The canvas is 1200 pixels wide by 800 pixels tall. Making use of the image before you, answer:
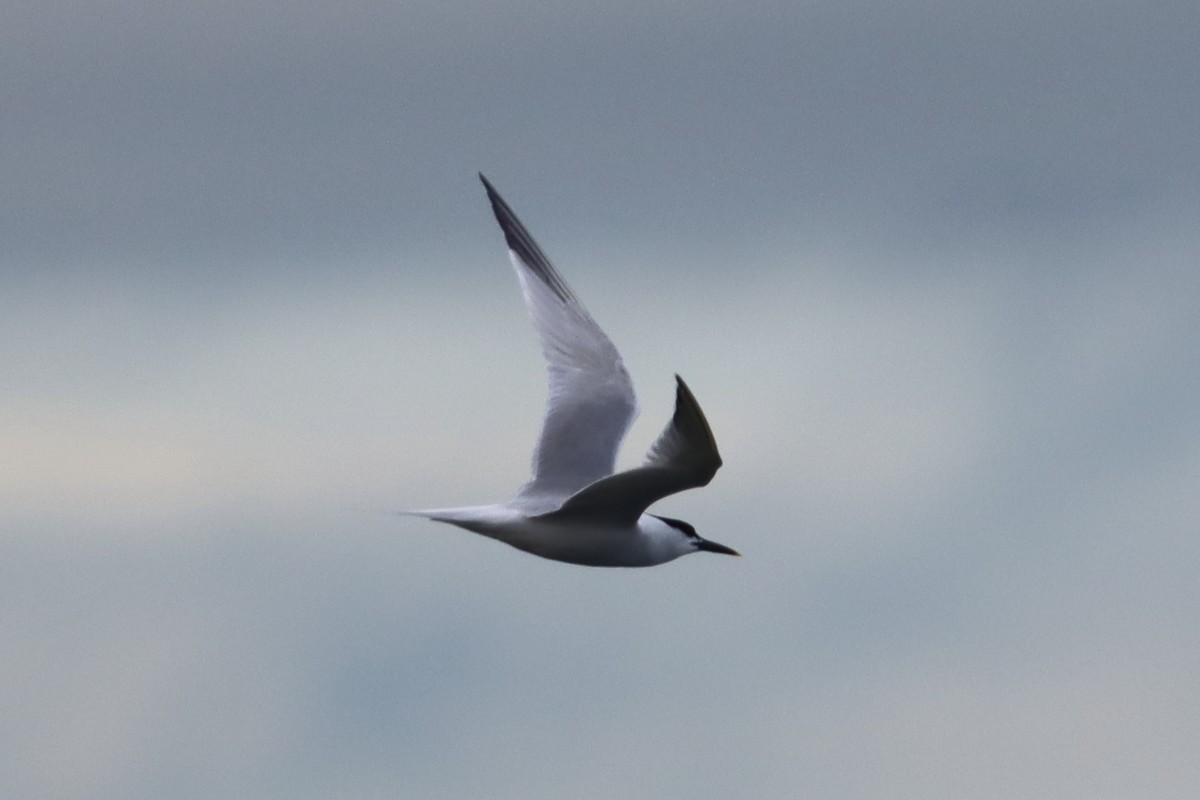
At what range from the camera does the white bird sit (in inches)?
649

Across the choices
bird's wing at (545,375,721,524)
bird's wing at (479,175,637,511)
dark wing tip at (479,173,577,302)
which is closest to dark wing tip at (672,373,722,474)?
bird's wing at (545,375,721,524)

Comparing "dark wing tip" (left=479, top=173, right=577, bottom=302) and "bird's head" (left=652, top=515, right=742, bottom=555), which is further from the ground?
"dark wing tip" (left=479, top=173, right=577, bottom=302)

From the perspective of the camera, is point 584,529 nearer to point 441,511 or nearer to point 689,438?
point 441,511

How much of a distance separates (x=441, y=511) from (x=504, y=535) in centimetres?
55

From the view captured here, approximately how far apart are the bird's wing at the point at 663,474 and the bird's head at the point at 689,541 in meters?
1.21

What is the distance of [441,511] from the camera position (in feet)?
59.4

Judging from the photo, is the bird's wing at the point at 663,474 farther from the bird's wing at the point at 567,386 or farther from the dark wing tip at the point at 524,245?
the dark wing tip at the point at 524,245

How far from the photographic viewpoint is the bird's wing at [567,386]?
65.0 ft

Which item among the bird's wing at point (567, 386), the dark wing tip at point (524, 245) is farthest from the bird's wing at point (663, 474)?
the dark wing tip at point (524, 245)

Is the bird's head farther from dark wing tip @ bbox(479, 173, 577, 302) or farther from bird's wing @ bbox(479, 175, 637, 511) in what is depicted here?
dark wing tip @ bbox(479, 173, 577, 302)

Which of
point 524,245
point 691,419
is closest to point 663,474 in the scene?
point 691,419

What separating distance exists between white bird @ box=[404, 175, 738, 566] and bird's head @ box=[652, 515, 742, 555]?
12 mm

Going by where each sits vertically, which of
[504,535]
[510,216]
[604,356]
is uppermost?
[510,216]

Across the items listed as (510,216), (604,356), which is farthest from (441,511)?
(510,216)
